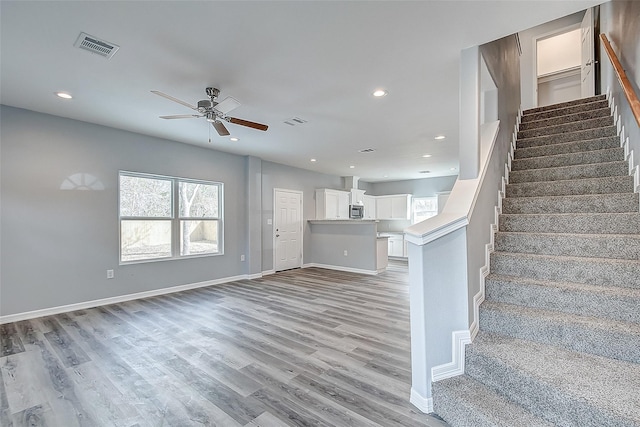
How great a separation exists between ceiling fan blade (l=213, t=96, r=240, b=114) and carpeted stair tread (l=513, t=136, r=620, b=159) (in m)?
3.48

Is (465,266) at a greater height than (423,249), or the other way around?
(423,249)

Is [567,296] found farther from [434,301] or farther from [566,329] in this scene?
[434,301]

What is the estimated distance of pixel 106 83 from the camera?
115 inches

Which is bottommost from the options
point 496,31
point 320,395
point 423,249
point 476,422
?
point 320,395

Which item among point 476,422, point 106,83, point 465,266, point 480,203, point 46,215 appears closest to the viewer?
point 476,422

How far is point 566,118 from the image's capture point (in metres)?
3.83

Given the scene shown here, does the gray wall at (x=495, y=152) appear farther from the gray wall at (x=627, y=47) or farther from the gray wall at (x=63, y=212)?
the gray wall at (x=63, y=212)

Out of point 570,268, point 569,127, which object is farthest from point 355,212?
point 570,268

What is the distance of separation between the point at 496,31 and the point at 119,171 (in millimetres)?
5102

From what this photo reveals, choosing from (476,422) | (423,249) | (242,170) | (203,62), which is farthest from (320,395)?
(242,170)

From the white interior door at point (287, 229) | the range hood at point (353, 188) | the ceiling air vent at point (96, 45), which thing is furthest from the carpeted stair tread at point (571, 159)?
the range hood at point (353, 188)

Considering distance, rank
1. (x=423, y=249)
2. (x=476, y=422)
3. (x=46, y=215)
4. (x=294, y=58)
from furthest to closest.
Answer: (x=46, y=215) < (x=294, y=58) < (x=423, y=249) < (x=476, y=422)

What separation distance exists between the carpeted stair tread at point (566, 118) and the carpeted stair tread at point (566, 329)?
3.14 m

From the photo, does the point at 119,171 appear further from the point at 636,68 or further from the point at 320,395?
the point at 636,68
